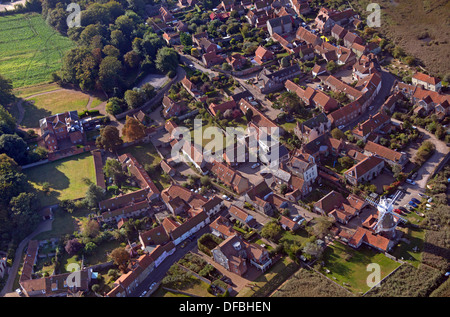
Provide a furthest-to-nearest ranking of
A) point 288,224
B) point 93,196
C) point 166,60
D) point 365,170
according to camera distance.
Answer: point 166,60
point 93,196
point 365,170
point 288,224

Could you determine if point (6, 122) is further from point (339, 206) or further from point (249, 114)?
point (339, 206)

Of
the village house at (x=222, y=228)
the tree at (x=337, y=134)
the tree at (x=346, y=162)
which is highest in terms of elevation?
the tree at (x=337, y=134)

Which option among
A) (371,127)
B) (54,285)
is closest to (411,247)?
(371,127)

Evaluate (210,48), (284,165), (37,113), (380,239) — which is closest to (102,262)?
(284,165)

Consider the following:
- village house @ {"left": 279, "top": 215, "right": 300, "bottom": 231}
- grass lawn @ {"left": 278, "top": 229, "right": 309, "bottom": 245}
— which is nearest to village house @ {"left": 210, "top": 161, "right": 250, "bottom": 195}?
village house @ {"left": 279, "top": 215, "right": 300, "bottom": 231}

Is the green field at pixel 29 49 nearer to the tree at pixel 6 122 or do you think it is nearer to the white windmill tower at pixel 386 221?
the tree at pixel 6 122

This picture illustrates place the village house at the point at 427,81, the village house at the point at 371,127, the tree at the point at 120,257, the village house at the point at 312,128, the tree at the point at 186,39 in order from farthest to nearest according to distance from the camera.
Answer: the tree at the point at 186,39 → the village house at the point at 427,81 → the village house at the point at 312,128 → the village house at the point at 371,127 → the tree at the point at 120,257

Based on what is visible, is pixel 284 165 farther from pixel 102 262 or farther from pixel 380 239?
pixel 102 262

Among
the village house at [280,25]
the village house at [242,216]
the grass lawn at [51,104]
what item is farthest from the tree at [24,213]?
the village house at [280,25]
